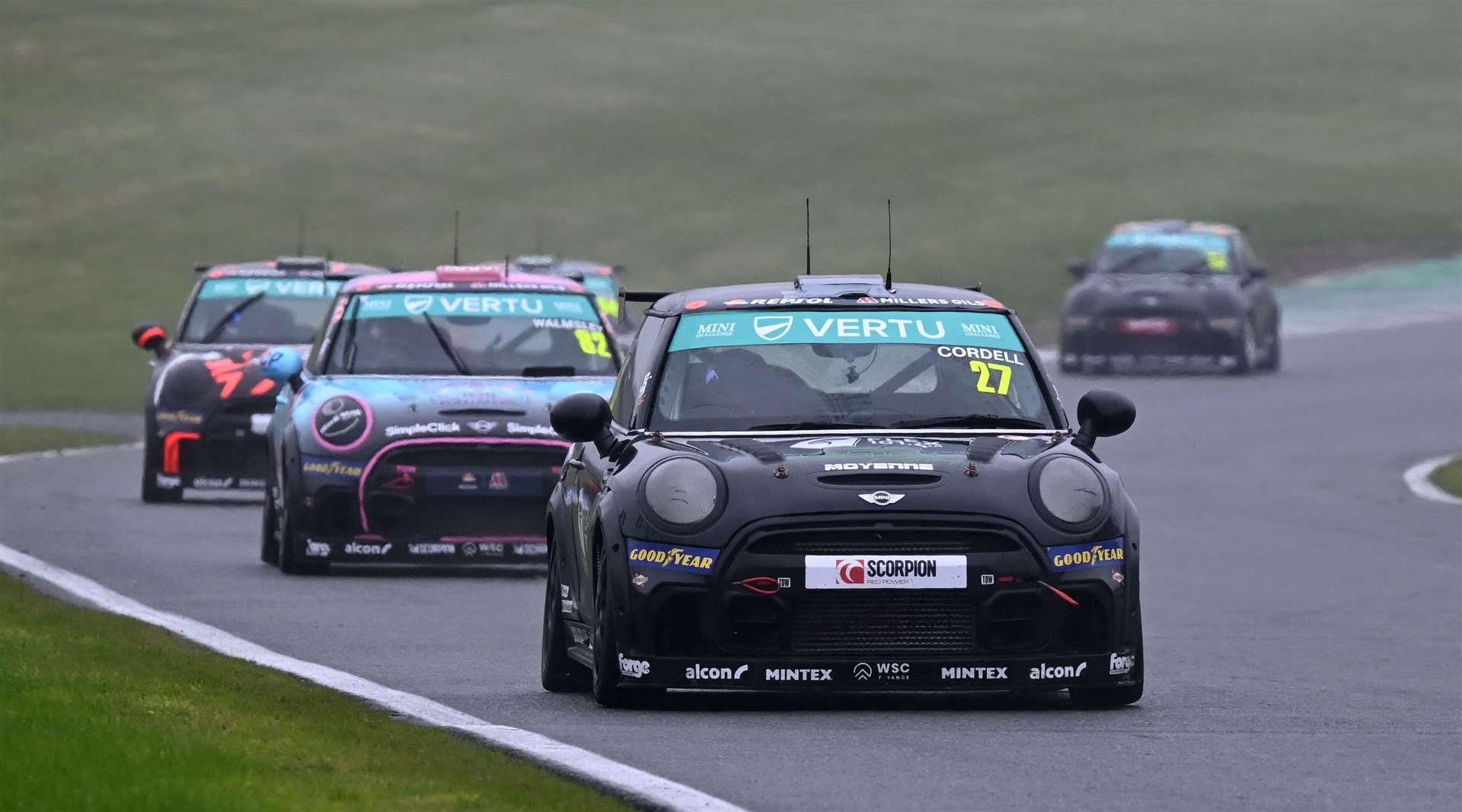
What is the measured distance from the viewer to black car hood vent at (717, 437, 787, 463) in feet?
31.4

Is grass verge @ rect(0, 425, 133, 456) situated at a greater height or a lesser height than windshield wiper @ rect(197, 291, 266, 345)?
lesser

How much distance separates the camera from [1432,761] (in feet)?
28.0

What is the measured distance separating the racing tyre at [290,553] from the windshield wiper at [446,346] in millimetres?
1114

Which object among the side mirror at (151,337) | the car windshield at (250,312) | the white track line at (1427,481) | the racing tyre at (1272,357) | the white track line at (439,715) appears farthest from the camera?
the racing tyre at (1272,357)

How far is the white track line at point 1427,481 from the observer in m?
21.8

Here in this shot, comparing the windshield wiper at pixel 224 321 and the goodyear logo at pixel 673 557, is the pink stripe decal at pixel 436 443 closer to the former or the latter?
the goodyear logo at pixel 673 557

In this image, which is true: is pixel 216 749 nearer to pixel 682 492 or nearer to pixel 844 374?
pixel 682 492

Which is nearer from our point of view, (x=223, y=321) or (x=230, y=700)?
(x=230, y=700)

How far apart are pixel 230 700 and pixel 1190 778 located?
110 inches

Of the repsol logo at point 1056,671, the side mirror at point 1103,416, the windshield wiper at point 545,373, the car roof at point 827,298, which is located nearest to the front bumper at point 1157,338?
the windshield wiper at point 545,373

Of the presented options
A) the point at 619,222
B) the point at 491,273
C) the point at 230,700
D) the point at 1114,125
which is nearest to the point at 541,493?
the point at 491,273

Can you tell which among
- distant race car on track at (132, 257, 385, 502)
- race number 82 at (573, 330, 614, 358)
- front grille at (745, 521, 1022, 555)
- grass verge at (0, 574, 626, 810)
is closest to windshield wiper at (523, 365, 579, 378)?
race number 82 at (573, 330, 614, 358)

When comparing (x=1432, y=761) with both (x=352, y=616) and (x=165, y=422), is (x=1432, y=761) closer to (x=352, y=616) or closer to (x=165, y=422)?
(x=352, y=616)

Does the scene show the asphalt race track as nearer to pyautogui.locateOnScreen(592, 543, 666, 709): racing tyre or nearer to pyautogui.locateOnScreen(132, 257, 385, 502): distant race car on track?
pyautogui.locateOnScreen(592, 543, 666, 709): racing tyre
